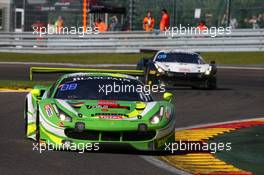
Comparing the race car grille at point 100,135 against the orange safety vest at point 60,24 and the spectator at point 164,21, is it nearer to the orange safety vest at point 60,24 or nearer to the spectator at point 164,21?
the spectator at point 164,21

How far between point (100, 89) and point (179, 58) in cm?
1034

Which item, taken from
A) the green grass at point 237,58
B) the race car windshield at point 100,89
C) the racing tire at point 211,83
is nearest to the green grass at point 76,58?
the green grass at point 237,58

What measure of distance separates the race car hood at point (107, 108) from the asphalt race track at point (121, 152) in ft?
1.53

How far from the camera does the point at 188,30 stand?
33.2m

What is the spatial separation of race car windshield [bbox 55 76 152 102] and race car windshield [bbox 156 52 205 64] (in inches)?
388

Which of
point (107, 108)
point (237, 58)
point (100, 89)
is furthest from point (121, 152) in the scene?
point (237, 58)

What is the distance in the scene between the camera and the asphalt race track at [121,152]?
27.3ft

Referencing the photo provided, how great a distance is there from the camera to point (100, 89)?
10562mm

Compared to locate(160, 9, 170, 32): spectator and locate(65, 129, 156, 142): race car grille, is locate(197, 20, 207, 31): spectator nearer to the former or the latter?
locate(160, 9, 170, 32): spectator

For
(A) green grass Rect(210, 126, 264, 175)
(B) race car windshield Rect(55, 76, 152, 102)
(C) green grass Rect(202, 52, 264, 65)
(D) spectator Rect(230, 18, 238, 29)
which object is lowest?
(C) green grass Rect(202, 52, 264, 65)

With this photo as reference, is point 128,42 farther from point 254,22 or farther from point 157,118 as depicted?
point 157,118

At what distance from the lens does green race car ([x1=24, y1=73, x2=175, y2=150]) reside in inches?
367

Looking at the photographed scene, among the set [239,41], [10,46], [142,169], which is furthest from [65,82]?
[10,46]

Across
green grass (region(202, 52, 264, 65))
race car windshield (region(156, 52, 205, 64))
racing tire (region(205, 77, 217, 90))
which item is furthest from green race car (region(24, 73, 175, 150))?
green grass (region(202, 52, 264, 65))
